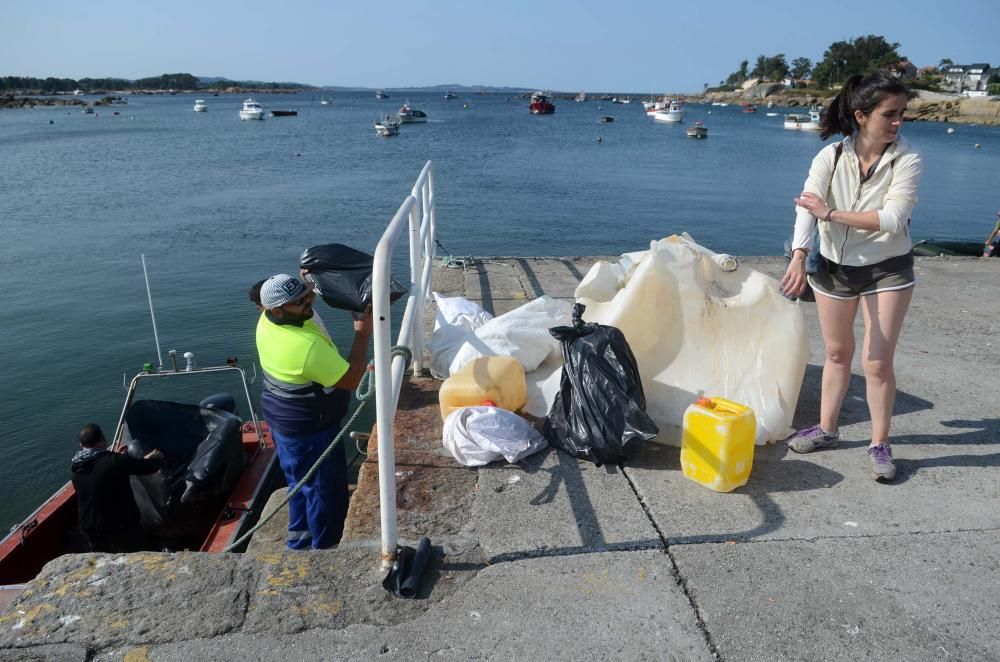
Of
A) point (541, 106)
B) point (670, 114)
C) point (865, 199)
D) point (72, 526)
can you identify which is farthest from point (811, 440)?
point (541, 106)

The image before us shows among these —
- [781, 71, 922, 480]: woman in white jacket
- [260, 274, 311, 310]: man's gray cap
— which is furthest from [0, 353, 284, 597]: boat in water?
[781, 71, 922, 480]: woman in white jacket

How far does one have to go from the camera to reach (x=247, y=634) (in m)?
2.35

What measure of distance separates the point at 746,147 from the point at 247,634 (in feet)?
200

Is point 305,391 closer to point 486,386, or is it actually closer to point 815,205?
point 486,386

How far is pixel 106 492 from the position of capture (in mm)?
4688

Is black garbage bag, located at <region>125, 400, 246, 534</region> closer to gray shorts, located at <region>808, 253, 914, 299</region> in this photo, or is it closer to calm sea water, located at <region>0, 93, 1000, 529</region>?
calm sea water, located at <region>0, 93, 1000, 529</region>

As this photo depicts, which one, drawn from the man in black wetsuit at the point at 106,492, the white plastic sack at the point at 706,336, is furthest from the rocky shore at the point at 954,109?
the man in black wetsuit at the point at 106,492

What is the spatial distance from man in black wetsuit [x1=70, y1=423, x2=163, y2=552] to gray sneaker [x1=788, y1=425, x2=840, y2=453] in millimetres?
4229

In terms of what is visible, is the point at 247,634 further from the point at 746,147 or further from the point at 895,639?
the point at 746,147

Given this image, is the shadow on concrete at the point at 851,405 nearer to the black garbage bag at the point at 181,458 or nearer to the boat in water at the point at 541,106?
the black garbage bag at the point at 181,458

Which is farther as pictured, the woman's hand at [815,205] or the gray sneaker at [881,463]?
the gray sneaker at [881,463]

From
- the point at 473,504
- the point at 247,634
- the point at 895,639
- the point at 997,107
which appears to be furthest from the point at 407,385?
the point at 997,107

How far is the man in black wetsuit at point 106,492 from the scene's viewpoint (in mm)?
4598

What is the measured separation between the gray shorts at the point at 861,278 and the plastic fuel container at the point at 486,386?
1.62 metres
